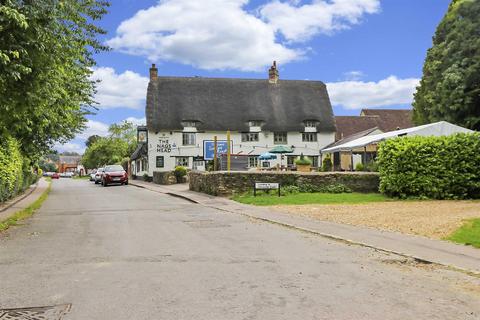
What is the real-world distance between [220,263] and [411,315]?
10.9ft

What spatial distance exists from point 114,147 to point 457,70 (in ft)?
236

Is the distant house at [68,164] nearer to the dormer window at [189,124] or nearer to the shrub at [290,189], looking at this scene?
the dormer window at [189,124]

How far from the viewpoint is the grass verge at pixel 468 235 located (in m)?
9.37

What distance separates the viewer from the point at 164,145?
49.5m

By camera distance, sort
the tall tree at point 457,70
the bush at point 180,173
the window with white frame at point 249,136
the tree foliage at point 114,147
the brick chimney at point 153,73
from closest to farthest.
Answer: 1. the tall tree at point 457,70
2. the bush at point 180,173
3. the window with white frame at point 249,136
4. the brick chimney at point 153,73
5. the tree foliage at point 114,147

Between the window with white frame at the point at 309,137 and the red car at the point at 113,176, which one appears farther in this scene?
the window with white frame at the point at 309,137

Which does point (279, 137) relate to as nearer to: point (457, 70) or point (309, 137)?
point (309, 137)

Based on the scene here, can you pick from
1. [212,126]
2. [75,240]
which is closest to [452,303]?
[75,240]

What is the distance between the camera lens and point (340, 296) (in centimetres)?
563

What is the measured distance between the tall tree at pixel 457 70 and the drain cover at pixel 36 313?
92.8 ft

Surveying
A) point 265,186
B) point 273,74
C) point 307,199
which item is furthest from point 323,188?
point 273,74

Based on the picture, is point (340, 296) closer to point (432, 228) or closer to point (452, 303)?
point (452, 303)

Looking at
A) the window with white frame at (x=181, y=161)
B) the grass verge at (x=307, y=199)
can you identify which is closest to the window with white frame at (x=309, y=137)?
the window with white frame at (x=181, y=161)

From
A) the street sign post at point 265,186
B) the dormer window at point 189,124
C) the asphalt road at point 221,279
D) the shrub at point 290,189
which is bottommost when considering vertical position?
the asphalt road at point 221,279
